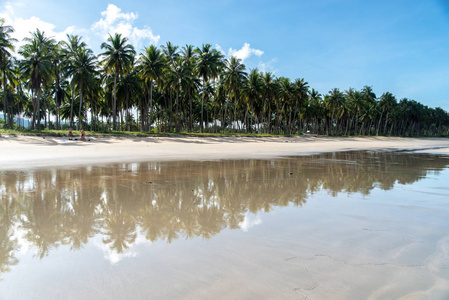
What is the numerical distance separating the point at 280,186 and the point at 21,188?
6.74m

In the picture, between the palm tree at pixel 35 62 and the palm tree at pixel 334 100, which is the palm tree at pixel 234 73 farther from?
the palm tree at pixel 334 100

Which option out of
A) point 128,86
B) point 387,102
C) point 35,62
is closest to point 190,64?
point 128,86

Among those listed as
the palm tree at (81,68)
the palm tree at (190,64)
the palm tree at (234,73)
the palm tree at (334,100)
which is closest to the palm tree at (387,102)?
the palm tree at (334,100)

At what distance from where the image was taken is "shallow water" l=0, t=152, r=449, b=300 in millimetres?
2619

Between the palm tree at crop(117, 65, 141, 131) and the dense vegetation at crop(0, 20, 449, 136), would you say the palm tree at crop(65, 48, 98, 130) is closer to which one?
the dense vegetation at crop(0, 20, 449, 136)

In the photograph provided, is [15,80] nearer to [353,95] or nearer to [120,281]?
[120,281]

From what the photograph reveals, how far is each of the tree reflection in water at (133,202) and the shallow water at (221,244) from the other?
0.09 ft

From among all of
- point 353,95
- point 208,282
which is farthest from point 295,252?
point 353,95

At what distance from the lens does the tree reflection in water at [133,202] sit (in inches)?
156

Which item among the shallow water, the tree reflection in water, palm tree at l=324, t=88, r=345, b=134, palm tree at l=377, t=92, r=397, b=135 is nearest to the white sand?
the tree reflection in water

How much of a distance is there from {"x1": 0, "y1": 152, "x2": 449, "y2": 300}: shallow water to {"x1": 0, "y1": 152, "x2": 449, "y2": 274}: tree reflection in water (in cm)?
3

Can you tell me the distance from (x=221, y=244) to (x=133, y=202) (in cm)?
285

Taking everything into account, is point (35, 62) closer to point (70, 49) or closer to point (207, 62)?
point (70, 49)

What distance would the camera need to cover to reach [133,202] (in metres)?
5.80
